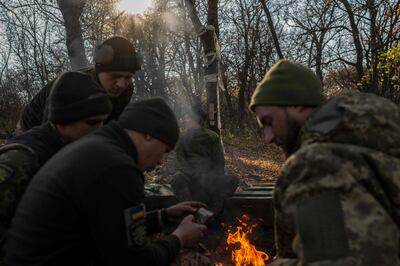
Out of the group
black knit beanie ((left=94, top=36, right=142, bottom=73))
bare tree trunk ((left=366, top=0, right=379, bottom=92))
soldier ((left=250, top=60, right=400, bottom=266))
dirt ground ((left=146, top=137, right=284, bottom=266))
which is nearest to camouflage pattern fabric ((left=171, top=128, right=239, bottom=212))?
dirt ground ((left=146, top=137, right=284, bottom=266))

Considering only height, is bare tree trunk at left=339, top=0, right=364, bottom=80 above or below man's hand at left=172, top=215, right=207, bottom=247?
above

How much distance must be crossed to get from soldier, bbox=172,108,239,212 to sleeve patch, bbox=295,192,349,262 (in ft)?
16.3

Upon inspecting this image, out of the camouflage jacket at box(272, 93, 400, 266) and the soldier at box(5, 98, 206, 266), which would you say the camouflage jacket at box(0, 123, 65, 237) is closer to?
the soldier at box(5, 98, 206, 266)

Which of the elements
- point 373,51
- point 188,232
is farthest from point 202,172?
point 373,51

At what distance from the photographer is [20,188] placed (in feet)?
7.99

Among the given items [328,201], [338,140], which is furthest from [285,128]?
[328,201]

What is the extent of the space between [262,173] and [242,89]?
40.7 feet

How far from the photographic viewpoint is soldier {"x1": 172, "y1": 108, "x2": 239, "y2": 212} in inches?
261

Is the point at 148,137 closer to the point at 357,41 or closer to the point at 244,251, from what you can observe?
the point at 244,251

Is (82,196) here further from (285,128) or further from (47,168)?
(285,128)

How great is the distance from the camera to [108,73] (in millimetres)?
3750

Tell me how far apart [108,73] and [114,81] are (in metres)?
0.09

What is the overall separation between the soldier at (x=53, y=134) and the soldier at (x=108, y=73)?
39.2 inches

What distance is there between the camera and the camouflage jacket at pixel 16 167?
7.85 feet
